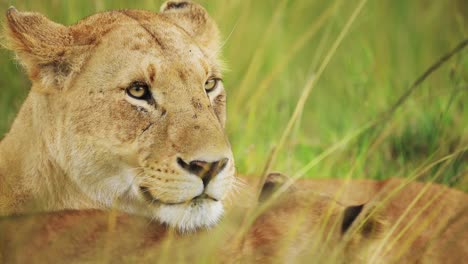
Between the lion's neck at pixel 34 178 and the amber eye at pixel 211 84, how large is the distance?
62 cm

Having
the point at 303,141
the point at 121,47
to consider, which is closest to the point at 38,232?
the point at 121,47

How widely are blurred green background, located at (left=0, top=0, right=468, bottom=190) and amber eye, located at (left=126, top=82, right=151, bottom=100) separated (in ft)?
1.90

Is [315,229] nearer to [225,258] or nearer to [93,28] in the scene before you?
[225,258]

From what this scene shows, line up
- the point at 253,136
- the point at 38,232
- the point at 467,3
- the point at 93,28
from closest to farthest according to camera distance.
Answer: the point at 38,232, the point at 93,28, the point at 253,136, the point at 467,3

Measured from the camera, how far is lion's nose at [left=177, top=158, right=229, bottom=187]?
2721 millimetres

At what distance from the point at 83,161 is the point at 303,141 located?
7.54 feet

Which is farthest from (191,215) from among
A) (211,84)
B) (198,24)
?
(198,24)

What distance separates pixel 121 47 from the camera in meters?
3.12

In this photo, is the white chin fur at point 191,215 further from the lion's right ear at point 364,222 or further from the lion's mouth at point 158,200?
the lion's right ear at point 364,222

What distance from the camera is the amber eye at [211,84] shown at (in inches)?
131

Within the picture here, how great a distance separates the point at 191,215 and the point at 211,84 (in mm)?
790

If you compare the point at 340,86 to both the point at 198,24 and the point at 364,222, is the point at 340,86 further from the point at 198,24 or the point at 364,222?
the point at 364,222

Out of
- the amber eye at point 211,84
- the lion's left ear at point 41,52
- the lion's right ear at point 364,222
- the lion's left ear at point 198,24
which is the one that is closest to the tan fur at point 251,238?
the lion's right ear at point 364,222

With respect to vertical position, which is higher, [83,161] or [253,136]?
[83,161]
